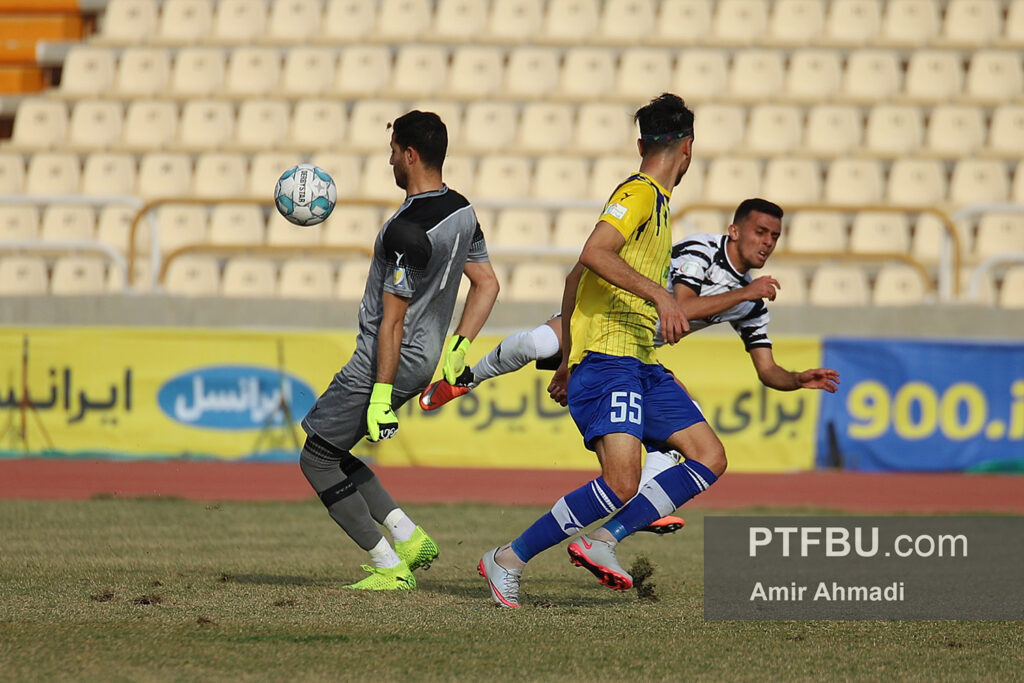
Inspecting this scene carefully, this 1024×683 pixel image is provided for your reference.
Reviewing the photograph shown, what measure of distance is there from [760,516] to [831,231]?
450 centimetres

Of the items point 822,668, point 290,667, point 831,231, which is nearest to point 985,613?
point 822,668

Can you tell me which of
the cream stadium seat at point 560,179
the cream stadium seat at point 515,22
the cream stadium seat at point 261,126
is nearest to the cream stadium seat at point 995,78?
the cream stadium seat at point 560,179

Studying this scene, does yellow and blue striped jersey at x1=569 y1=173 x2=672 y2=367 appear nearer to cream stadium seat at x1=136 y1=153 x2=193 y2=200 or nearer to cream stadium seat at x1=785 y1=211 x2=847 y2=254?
cream stadium seat at x1=785 y1=211 x2=847 y2=254

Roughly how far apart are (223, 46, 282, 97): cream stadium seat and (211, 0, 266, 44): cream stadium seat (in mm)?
487

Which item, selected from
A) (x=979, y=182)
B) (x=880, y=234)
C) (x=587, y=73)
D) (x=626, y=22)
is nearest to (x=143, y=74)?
(x=587, y=73)

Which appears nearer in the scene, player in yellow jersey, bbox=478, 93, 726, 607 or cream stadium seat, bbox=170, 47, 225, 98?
player in yellow jersey, bbox=478, 93, 726, 607

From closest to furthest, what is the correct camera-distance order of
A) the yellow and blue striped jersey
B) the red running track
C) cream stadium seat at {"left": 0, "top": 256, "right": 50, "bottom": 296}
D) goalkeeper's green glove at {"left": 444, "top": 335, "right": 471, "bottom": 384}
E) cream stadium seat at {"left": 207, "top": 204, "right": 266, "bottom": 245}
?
the yellow and blue striped jersey → goalkeeper's green glove at {"left": 444, "top": 335, "right": 471, "bottom": 384} → the red running track → cream stadium seat at {"left": 0, "top": 256, "right": 50, "bottom": 296} → cream stadium seat at {"left": 207, "top": 204, "right": 266, "bottom": 245}

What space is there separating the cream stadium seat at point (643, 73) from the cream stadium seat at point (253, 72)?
4.31 meters

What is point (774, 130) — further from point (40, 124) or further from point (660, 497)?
point (660, 497)

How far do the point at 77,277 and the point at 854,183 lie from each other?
8.45 metres

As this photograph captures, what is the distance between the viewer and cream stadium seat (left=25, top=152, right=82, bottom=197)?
15758 mm

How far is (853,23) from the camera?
16.2 meters

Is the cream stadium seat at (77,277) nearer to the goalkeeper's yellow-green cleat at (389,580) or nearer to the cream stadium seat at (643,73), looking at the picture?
the cream stadium seat at (643,73)

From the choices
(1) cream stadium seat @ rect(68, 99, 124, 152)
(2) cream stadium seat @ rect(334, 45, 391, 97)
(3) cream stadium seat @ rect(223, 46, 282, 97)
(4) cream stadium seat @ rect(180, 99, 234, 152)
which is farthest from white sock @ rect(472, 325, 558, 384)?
(1) cream stadium seat @ rect(68, 99, 124, 152)
